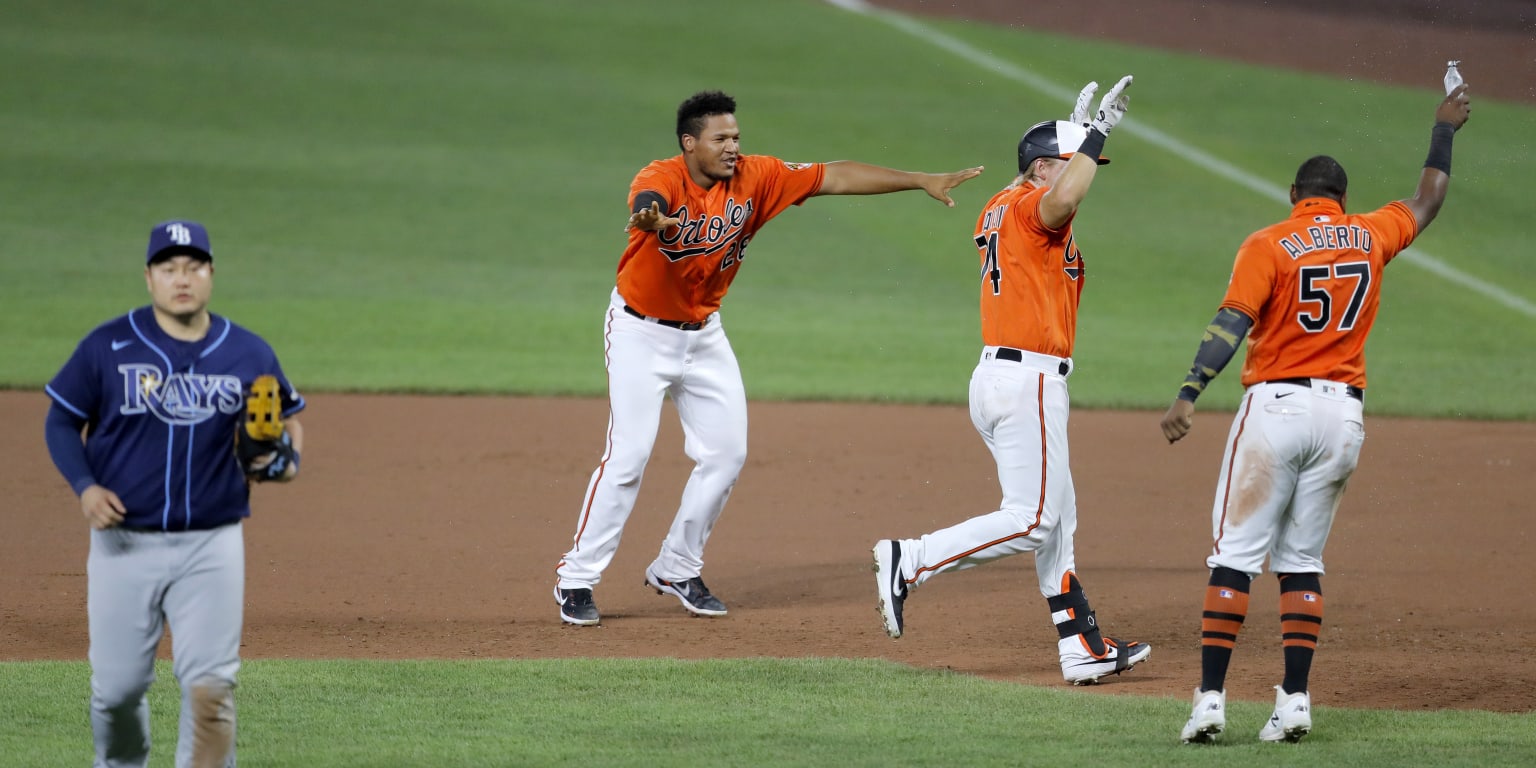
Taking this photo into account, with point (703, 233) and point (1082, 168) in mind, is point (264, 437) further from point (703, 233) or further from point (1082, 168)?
point (703, 233)

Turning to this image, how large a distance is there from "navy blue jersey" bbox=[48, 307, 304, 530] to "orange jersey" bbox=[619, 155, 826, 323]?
298 cm

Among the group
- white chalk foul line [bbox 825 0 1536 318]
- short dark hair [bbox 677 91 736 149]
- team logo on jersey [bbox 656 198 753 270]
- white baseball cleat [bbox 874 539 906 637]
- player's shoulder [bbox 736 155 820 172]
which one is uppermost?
white chalk foul line [bbox 825 0 1536 318]

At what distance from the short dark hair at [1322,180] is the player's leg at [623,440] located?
9.64ft

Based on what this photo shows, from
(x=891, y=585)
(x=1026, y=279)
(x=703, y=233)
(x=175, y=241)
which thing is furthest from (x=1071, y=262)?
(x=175, y=241)

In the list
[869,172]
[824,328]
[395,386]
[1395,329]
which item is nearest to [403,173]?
[824,328]

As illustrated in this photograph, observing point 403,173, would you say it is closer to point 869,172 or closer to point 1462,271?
point 1462,271

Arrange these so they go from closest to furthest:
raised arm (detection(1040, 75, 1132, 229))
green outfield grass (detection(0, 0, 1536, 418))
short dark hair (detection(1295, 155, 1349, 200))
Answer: short dark hair (detection(1295, 155, 1349, 200))
raised arm (detection(1040, 75, 1132, 229))
green outfield grass (detection(0, 0, 1536, 418))

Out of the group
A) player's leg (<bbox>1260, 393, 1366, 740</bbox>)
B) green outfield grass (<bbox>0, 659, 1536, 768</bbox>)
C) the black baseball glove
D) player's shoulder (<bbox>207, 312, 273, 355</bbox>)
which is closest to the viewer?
the black baseball glove

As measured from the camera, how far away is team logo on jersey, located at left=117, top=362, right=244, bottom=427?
173 inches

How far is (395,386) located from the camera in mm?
13523

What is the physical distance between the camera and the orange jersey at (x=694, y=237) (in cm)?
729

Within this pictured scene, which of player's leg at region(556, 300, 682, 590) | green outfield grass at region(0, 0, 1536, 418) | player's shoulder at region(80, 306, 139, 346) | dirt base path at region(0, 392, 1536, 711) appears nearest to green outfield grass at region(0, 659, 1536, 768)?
dirt base path at region(0, 392, 1536, 711)

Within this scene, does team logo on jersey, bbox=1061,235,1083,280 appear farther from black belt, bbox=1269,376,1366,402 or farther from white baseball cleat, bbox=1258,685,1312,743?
white baseball cleat, bbox=1258,685,1312,743

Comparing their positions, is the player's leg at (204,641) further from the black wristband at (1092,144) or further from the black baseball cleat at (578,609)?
the black wristband at (1092,144)
